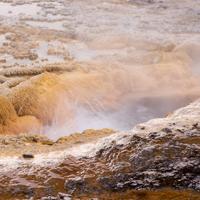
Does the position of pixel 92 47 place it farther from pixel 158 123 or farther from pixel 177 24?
pixel 158 123

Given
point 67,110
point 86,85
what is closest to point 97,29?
point 86,85

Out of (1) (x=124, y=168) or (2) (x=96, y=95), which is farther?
(2) (x=96, y=95)

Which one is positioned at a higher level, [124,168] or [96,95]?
[124,168]

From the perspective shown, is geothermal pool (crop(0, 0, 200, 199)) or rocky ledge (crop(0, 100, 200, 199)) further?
geothermal pool (crop(0, 0, 200, 199))

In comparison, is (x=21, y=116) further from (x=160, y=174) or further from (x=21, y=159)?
(x=160, y=174)

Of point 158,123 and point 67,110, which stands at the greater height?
point 158,123

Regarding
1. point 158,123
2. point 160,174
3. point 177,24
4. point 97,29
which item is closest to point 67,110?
point 158,123

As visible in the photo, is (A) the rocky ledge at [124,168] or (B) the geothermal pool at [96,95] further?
(B) the geothermal pool at [96,95]

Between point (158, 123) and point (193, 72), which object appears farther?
point (193, 72)

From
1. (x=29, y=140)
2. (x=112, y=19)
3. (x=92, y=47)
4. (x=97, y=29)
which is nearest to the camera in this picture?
(x=29, y=140)

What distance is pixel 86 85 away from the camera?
1292 cm

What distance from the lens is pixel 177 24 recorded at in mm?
23203

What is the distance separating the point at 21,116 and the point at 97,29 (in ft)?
39.6

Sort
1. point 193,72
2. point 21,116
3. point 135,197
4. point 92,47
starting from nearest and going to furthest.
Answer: point 135,197 < point 21,116 < point 193,72 < point 92,47
